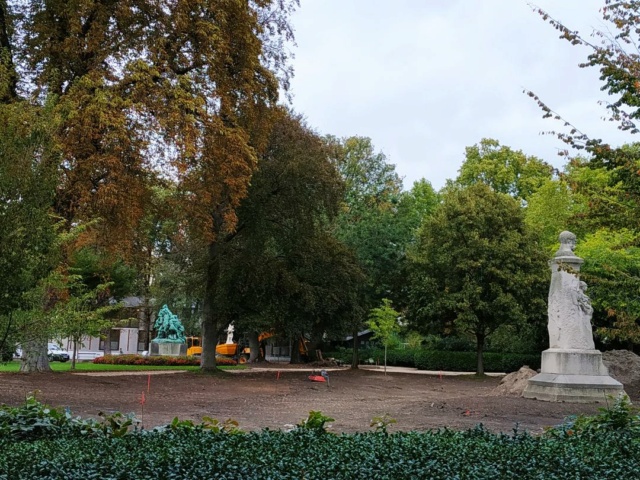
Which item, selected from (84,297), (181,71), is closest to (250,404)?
(84,297)

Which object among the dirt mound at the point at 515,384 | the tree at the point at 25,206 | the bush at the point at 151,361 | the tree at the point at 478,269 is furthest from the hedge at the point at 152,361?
the tree at the point at 25,206

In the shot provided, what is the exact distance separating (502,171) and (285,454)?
48690mm

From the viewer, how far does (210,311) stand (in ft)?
93.7

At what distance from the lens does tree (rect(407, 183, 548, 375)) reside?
31.0 metres

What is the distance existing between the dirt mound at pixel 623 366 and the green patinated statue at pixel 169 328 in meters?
25.3

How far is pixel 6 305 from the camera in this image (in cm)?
753

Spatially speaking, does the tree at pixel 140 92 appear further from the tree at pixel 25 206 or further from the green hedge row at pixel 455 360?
the green hedge row at pixel 455 360

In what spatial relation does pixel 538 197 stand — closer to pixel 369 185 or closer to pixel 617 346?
pixel 617 346

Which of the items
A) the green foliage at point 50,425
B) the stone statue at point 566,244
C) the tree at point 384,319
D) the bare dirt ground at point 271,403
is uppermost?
the stone statue at point 566,244

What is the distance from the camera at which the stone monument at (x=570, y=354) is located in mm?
14867

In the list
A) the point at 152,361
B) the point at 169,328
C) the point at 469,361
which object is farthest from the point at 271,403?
the point at 169,328

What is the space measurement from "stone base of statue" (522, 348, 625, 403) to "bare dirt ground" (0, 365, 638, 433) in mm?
548

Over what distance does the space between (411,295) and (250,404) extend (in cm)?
1937

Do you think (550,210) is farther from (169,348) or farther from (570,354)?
(169,348)
